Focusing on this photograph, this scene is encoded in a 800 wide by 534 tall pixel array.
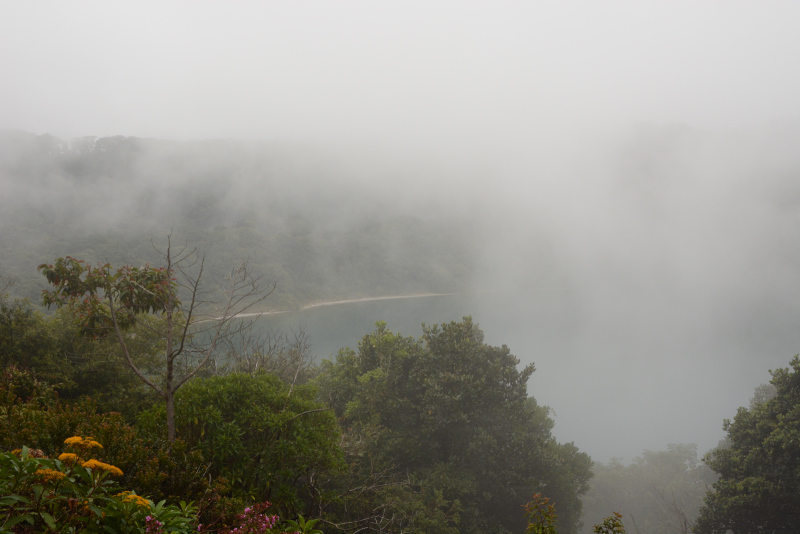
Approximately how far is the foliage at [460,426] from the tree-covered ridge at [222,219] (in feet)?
181

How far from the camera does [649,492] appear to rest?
89.4 feet

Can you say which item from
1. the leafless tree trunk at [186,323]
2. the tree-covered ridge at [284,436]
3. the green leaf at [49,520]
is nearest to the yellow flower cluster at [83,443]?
the tree-covered ridge at [284,436]

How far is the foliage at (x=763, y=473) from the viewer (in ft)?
38.0

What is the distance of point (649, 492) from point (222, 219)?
128149 millimetres

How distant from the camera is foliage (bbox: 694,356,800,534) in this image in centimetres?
1158

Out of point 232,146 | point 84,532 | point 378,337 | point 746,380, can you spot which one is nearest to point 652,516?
point 378,337

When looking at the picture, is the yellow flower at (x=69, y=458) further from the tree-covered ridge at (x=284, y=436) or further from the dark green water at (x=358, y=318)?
the dark green water at (x=358, y=318)

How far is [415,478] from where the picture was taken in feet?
43.8

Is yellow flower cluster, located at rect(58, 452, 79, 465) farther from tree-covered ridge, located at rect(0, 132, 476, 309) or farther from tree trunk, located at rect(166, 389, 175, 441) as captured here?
tree-covered ridge, located at rect(0, 132, 476, 309)

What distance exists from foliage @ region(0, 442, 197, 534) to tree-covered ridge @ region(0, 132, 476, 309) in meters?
62.6

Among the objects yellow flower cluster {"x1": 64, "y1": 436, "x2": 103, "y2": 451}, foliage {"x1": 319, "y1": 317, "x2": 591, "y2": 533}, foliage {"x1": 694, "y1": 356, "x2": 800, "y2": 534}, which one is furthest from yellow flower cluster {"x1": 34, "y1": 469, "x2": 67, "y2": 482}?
foliage {"x1": 694, "y1": 356, "x2": 800, "y2": 534}

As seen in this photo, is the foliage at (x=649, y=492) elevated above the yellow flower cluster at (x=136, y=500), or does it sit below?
below

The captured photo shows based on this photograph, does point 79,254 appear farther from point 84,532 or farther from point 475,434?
point 84,532

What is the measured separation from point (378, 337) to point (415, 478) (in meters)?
5.81
